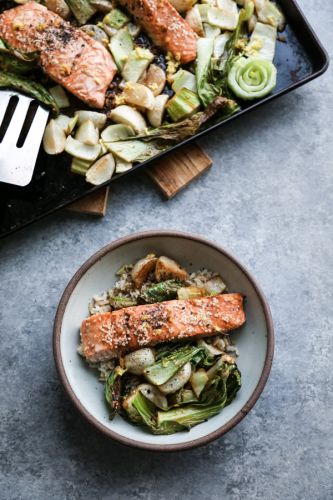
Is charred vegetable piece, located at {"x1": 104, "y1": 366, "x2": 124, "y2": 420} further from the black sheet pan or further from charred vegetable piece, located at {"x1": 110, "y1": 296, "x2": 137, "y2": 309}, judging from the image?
the black sheet pan

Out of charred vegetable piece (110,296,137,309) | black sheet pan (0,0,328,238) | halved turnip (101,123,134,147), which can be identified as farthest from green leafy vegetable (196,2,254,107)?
charred vegetable piece (110,296,137,309)

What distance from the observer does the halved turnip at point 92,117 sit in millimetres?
3068

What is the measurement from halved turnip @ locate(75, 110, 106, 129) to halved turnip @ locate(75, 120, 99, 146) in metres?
0.02

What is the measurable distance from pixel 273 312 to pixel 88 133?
1.23 m

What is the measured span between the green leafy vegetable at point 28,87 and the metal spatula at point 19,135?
0.04 m

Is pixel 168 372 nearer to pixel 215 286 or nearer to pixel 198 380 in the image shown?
pixel 198 380

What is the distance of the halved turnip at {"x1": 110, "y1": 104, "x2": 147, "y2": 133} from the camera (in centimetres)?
304

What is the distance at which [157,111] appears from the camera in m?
3.05

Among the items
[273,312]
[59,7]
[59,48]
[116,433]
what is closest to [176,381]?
[116,433]

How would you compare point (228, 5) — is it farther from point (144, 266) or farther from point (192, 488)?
point (192, 488)

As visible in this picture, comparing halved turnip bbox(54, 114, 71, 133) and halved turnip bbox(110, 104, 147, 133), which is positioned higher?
halved turnip bbox(54, 114, 71, 133)

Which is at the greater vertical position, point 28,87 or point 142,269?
point 28,87

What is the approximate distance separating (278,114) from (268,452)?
5.49ft

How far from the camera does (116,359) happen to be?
9.67ft
